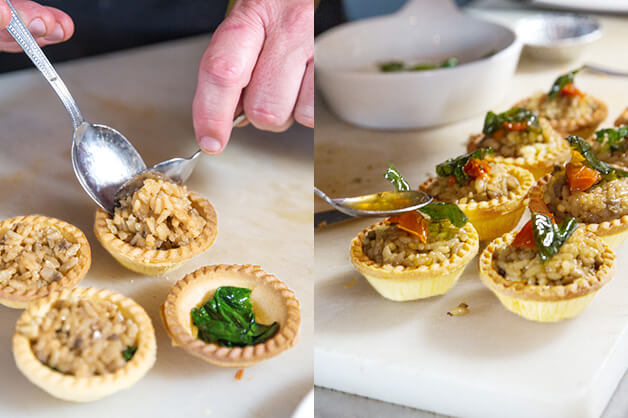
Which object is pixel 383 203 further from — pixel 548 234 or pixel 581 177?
pixel 581 177

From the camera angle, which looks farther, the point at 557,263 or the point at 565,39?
the point at 565,39

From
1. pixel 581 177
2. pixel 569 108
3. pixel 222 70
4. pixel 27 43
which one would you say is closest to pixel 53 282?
pixel 27 43

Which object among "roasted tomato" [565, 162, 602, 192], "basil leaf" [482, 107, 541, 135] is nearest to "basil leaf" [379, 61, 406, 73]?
"basil leaf" [482, 107, 541, 135]

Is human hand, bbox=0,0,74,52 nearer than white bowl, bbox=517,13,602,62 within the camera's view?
Yes

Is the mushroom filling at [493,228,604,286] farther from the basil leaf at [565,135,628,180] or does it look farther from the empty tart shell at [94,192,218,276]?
the empty tart shell at [94,192,218,276]

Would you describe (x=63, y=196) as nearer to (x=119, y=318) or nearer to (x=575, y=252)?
(x=119, y=318)
